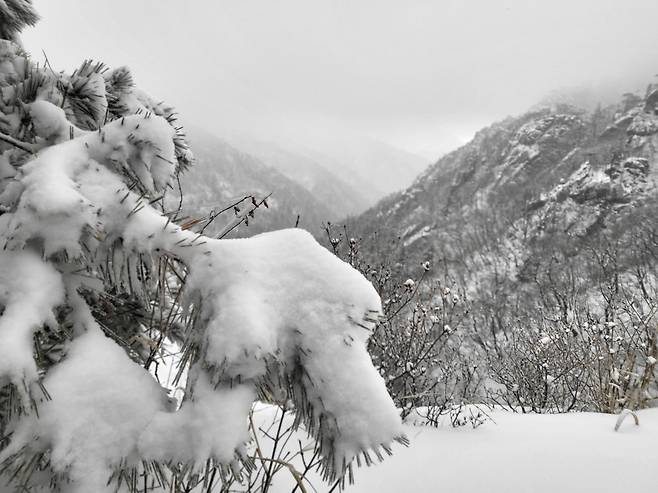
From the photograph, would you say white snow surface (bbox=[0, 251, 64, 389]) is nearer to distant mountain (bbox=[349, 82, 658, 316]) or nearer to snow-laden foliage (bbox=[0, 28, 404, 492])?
snow-laden foliage (bbox=[0, 28, 404, 492])

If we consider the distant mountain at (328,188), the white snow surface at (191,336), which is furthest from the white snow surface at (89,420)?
the distant mountain at (328,188)

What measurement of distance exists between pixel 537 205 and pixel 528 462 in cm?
5552

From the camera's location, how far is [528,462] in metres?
2.16

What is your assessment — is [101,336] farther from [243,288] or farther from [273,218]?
[273,218]

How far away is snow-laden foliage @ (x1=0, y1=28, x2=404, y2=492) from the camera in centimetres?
83

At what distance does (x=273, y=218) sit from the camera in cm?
10531

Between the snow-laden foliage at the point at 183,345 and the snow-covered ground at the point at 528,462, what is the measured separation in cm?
162

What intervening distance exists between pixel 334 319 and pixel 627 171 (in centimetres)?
5954

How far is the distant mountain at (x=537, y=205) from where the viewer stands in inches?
1288

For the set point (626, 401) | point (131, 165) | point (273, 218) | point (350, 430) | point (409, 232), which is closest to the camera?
point (350, 430)

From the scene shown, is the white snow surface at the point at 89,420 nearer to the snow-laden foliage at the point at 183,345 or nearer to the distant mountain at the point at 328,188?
the snow-laden foliage at the point at 183,345

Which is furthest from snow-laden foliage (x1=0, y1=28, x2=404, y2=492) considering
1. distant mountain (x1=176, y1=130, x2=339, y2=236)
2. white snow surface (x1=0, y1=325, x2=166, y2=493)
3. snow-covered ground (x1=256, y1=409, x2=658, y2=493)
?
distant mountain (x1=176, y1=130, x2=339, y2=236)

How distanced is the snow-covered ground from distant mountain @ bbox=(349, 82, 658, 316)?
62.1 ft

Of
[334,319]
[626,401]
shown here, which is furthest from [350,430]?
[626,401]
